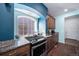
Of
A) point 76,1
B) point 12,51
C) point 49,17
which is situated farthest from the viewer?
point 49,17

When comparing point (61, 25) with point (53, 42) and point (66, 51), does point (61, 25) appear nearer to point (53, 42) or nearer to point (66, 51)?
point (66, 51)

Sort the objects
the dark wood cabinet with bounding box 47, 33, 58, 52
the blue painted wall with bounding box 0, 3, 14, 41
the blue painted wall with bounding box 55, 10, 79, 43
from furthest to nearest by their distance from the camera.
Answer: the dark wood cabinet with bounding box 47, 33, 58, 52
the blue painted wall with bounding box 55, 10, 79, 43
the blue painted wall with bounding box 0, 3, 14, 41

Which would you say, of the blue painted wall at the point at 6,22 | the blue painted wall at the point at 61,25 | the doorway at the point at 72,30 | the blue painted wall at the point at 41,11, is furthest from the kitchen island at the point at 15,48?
the doorway at the point at 72,30

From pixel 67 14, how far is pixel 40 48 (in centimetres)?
85

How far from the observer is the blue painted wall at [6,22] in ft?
5.32

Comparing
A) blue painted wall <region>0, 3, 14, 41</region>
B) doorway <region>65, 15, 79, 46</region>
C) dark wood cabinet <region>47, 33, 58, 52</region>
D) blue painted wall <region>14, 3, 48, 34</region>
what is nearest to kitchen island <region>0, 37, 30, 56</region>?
blue painted wall <region>0, 3, 14, 41</region>

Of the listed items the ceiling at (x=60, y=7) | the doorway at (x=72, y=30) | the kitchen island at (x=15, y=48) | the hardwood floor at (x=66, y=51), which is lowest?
the hardwood floor at (x=66, y=51)

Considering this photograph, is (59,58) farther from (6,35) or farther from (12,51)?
(6,35)

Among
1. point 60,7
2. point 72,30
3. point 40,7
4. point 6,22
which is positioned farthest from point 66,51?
point 6,22

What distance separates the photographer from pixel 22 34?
180 centimetres

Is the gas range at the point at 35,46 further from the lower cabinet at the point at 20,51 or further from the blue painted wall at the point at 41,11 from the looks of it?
the blue painted wall at the point at 41,11

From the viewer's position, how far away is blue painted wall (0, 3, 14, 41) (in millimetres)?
1622

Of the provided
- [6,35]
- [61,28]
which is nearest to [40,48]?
[61,28]

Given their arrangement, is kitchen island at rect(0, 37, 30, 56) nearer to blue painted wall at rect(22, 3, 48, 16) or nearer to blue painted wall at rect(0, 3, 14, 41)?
blue painted wall at rect(0, 3, 14, 41)
